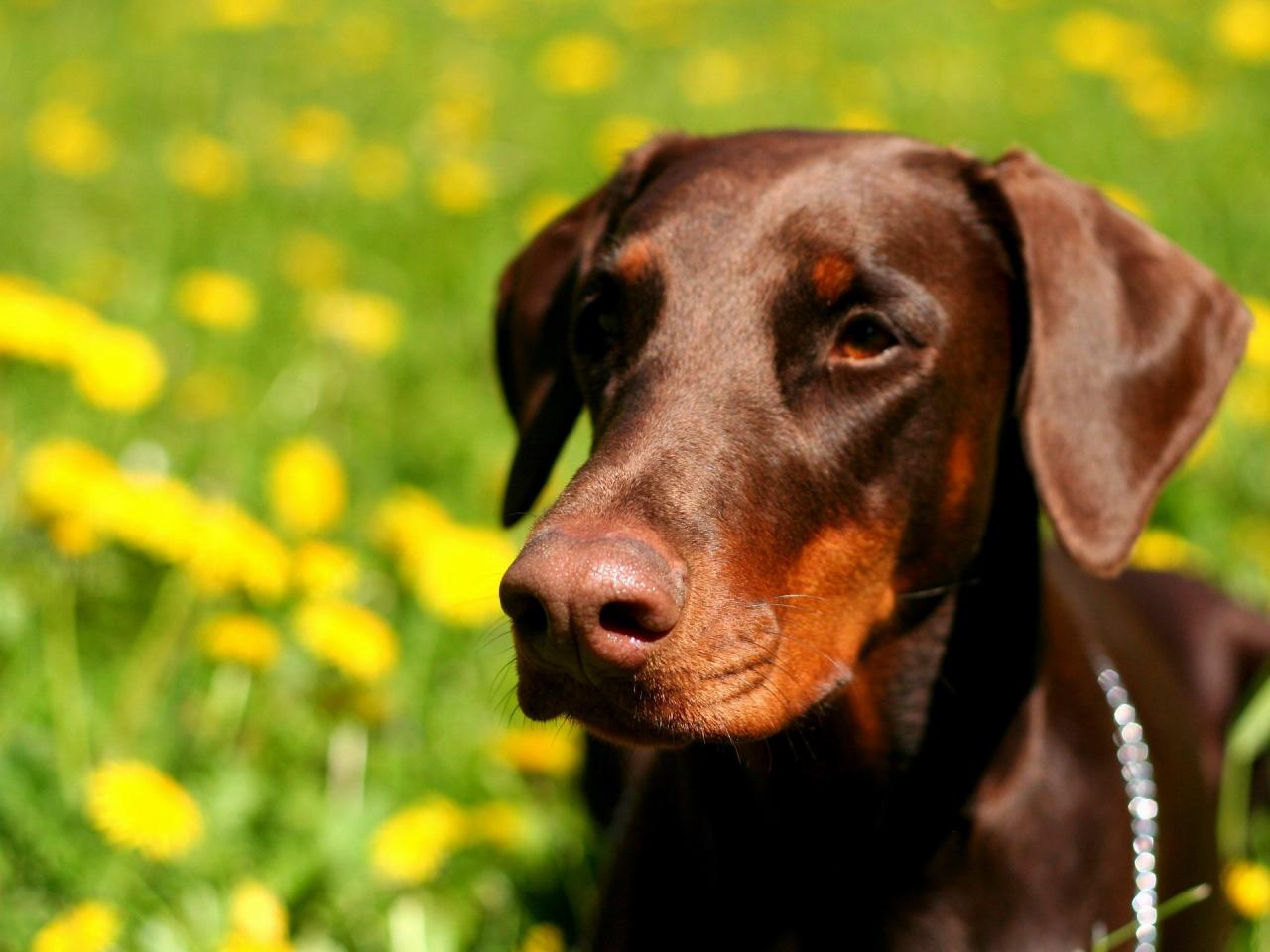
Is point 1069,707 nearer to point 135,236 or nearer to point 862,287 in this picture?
point 862,287

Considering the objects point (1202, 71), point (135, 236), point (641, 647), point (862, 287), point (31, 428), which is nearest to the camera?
point (641, 647)

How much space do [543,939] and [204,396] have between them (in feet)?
8.73

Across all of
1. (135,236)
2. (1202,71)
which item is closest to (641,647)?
(135,236)

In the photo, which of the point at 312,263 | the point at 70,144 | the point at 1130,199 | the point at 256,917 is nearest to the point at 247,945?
the point at 256,917

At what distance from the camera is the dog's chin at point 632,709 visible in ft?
7.25

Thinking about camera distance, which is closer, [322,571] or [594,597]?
[594,597]

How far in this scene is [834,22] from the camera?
906 centimetres

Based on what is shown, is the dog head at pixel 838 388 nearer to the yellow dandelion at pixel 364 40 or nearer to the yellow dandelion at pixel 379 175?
the yellow dandelion at pixel 379 175

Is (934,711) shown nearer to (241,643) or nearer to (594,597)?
(594,597)

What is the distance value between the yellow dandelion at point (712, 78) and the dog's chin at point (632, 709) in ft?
18.9

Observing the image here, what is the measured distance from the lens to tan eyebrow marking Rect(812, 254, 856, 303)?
8.41 ft

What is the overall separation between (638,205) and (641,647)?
101 cm

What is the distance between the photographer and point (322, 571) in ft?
12.5

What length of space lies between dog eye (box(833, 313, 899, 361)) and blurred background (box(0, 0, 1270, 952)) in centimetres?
82
